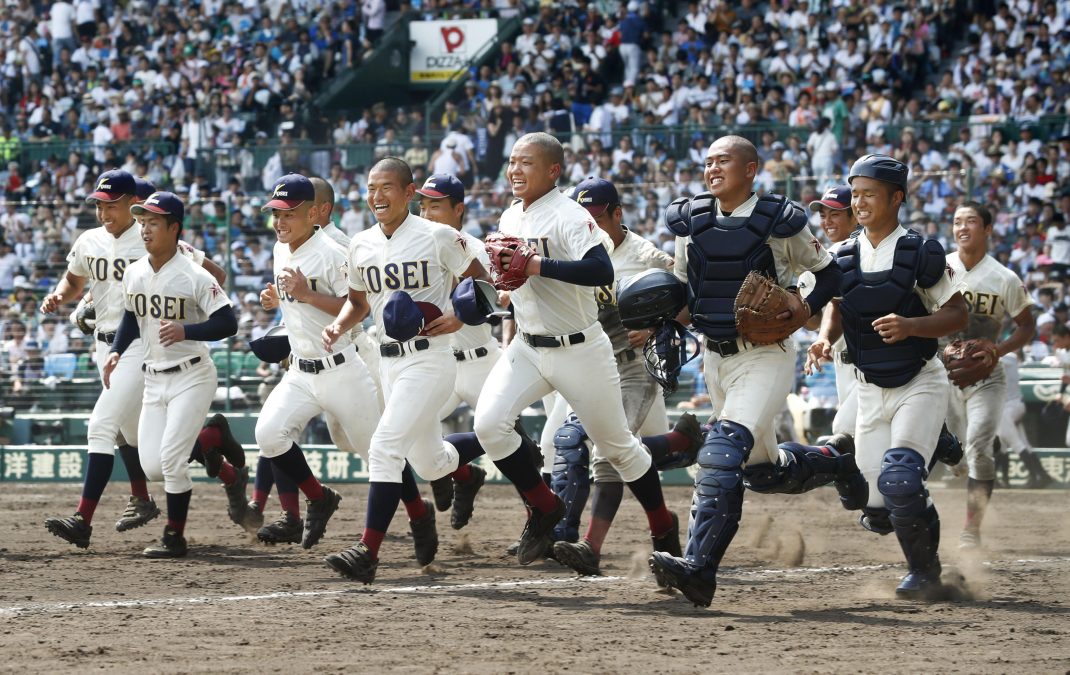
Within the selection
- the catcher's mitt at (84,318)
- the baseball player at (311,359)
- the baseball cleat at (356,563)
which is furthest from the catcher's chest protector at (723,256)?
the catcher's mitt at (84,318)

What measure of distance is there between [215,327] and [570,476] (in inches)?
94.5

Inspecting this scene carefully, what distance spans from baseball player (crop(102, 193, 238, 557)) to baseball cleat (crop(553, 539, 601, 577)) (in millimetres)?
2714

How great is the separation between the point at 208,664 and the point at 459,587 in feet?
8.11

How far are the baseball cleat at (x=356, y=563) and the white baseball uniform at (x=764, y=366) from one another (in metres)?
2.01

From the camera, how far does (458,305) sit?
754 cm

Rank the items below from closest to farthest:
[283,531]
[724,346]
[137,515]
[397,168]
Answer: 1. [724,346]
2. [397,168]
3. [283,531]
4. [137,515]

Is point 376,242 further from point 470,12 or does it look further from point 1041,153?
point 470,12

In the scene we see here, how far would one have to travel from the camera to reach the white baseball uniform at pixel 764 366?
7.02 metres

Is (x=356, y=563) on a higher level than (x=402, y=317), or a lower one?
lower

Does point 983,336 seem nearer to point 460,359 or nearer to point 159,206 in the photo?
point 460,359

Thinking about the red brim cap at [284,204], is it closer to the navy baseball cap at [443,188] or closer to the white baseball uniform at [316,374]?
the white baseball uniform at [316,374]

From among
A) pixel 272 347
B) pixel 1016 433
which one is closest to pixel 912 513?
pixel 272 347

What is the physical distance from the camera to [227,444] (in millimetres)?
10195

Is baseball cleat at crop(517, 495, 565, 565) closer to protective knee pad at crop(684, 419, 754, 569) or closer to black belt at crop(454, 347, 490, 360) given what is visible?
protective knee pad at crop(684, 419, 754, 569)
